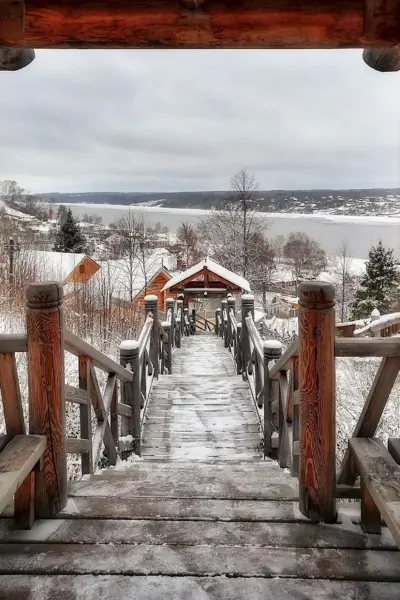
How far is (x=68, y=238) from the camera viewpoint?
30.2m

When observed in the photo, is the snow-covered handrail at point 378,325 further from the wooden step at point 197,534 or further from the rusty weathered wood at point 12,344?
the rusty weathered wood at point 12,344

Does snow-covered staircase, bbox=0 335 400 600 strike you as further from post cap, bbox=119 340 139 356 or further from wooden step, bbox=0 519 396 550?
post cap, bbox=119 340 139 356

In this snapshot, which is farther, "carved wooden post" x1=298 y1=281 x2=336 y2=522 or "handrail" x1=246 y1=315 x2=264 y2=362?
"handrail" x1=246 y1=315 x2=264 y2=362

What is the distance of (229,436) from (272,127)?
69.5 metres

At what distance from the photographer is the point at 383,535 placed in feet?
6.20

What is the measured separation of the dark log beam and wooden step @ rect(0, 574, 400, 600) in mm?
2429

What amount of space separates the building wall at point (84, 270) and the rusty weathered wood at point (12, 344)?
17.4 meters

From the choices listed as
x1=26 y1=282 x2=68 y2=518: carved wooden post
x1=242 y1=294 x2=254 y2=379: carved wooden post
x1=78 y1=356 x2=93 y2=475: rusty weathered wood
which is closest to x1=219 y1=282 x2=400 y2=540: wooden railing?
x1=26 y1=282 x2=68 y2=518: carved wooden post

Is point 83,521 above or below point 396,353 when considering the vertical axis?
below

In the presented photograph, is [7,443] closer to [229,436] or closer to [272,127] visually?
[229,436]

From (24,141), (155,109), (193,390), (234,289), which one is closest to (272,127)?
(155,109)

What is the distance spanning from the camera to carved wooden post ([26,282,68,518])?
207 cm

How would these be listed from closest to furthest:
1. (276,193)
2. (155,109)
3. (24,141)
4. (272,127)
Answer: (276,193), (24,141), (155,109), (272,127)

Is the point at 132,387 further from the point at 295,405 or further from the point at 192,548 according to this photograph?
the point at 192,548
